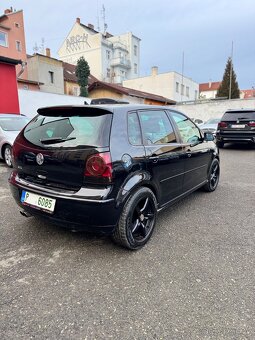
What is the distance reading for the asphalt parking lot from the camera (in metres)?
1.81

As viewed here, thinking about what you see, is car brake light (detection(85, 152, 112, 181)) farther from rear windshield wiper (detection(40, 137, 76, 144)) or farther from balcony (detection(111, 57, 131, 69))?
balcony (detection(111, 57, 131, 69))

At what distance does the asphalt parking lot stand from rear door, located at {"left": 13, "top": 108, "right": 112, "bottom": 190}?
783 millimetres

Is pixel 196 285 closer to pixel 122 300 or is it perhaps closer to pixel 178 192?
pixel 122 300

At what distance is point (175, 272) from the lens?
2434mm

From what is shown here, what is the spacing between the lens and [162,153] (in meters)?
3.12

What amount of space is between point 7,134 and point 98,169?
17.4ft

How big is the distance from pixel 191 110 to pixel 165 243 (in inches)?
876

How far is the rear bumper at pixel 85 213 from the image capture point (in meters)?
2.39

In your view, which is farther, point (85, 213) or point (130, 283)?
point (85, 213)

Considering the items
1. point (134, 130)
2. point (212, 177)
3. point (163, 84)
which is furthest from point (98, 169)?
point (163, 84)

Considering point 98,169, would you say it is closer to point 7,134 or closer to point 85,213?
point 85,213

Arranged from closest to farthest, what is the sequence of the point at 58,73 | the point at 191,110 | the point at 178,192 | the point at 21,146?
Result: the point at 21,146 → the point at 178,192 → the point at 191,110 → the point at 58,73

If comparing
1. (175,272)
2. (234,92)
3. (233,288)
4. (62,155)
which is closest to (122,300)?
(175,272)

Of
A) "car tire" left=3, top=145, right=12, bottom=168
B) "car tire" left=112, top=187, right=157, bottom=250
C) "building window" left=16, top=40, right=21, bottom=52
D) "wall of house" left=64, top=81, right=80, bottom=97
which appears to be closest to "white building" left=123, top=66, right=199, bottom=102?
"wall of house" left=64, top=81, right=80, bottom=97
